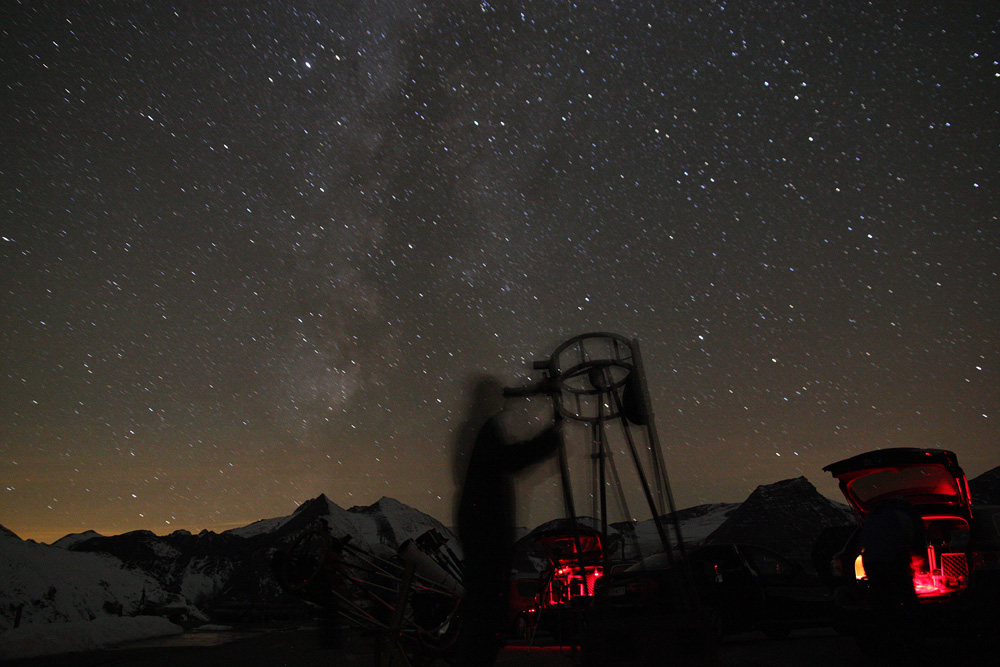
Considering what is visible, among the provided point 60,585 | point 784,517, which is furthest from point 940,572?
point 60,585

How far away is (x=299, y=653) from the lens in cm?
919

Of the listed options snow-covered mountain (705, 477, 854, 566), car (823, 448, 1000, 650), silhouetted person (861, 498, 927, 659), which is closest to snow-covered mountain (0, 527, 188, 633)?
car (823, 448, 1000, 650)

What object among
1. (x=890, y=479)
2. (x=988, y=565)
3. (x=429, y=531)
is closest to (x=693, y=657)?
Answer: (x=429, y=531)

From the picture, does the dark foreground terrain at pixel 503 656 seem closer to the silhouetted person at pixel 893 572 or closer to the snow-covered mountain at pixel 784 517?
the silhouetted person at pixel 893 572

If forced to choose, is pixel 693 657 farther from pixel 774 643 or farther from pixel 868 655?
pixel 774 643

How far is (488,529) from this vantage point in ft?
6.37

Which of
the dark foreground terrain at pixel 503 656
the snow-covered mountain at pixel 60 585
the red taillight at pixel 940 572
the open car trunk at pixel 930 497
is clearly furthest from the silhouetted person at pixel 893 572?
the snow-covered mountain at pixel 60 585

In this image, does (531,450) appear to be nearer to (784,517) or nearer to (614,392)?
(614,392)

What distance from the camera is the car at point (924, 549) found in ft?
13.0

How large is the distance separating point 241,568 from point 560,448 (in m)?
195

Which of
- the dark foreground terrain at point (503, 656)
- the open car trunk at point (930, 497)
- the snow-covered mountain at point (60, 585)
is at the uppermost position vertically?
the open car trunk at point (930, 497)

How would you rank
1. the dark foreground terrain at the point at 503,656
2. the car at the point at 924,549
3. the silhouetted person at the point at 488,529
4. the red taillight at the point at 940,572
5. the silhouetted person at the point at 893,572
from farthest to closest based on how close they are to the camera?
the dark foreground terrain at the point at 503,656 < the red taillight at the point at 940,572 < the car at the point at 924,549 < the silhouetted person at the point at 893,572 < the silhouetted person at the point at 488,529

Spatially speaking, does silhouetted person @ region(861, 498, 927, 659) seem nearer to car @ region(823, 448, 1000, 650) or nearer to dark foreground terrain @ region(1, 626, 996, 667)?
car @ region(823, 448, 1000, 650)

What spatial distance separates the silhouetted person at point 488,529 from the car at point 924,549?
3055 millimetres
